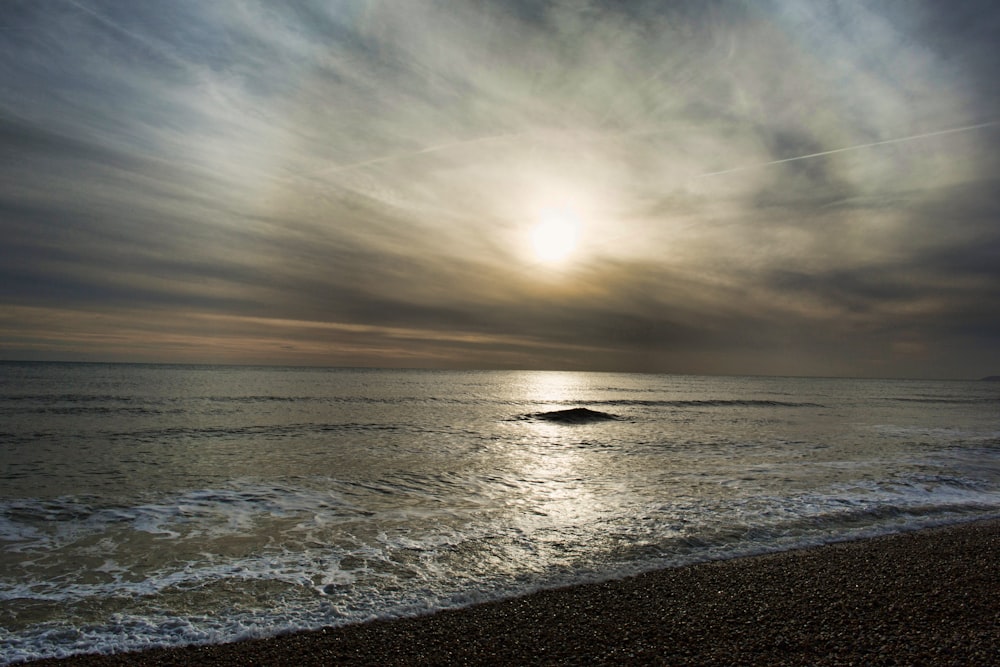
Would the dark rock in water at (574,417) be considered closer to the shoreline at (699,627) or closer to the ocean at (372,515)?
the ocean at (372,515)

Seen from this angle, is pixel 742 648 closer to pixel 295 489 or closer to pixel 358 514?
pixel 358 514

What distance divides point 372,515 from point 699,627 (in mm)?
7954

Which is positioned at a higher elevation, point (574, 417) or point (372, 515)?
point (372, 515)

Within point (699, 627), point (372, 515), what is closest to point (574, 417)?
point (372, 515)

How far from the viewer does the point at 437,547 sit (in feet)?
31.3

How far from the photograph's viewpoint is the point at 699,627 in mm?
6086

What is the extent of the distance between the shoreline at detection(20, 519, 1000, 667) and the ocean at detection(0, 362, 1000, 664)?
50 centimetres

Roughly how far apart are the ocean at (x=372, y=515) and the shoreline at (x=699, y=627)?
0.50m

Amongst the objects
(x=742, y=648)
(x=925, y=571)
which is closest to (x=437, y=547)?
(x=742, y=648)

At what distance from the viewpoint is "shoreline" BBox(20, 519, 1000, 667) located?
5473 mm

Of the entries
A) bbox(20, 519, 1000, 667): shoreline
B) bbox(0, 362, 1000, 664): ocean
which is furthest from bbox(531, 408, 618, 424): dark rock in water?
bbox(20, 519, 1000, 667): shoreline

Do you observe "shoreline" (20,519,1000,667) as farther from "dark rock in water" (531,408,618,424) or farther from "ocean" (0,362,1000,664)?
"dark rock in water" (531,408,618,424)

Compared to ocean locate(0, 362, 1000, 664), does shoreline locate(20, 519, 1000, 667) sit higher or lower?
higher

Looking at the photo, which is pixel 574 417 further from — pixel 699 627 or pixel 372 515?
pixel 699 627
